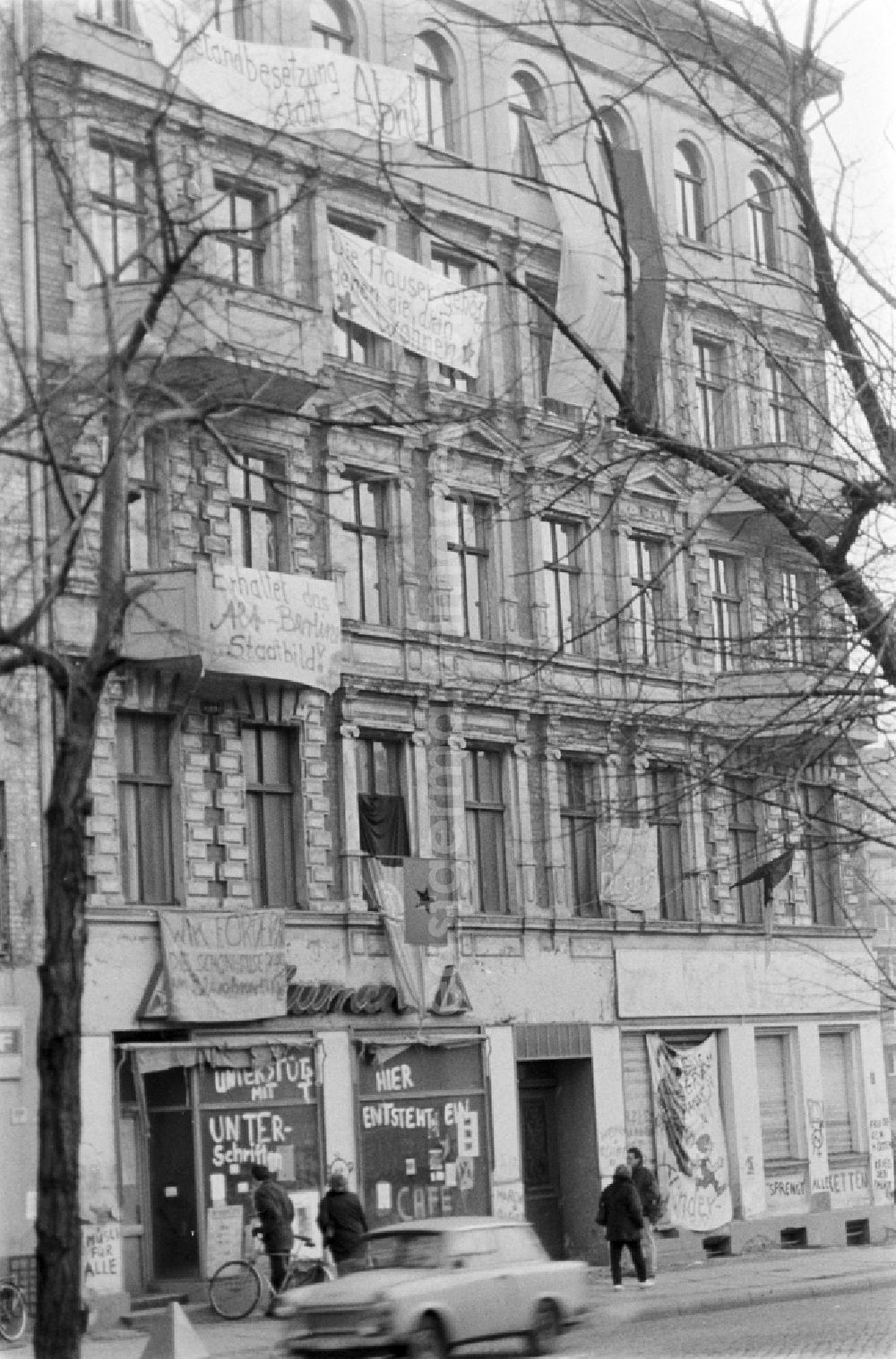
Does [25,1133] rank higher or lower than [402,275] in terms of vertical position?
lower

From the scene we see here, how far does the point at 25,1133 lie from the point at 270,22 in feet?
53.3

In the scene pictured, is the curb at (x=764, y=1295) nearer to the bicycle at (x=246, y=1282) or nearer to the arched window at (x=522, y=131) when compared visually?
the bicycle at (x=246, y=1282)

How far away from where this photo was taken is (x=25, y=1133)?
95.8 feet

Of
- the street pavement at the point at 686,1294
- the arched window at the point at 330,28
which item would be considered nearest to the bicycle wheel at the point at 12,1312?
the street pavement at the point at 686,1294

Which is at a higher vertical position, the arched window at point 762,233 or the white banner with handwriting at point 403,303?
the arched window at point 762,233

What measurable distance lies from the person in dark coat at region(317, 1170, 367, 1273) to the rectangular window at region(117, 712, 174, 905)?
5.48 m

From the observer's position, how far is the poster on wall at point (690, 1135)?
39.6 meters

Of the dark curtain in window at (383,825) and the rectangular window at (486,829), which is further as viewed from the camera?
the rectangular window at (486,829)

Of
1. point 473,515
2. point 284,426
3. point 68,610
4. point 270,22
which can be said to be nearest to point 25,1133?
point 68,610

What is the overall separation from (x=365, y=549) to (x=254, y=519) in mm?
2374

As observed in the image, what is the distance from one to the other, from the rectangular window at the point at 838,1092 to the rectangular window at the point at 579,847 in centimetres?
710

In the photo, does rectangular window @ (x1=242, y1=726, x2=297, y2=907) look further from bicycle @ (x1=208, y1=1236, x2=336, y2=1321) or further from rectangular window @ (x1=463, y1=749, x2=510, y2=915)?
bicycle @ (x1=208, y1=1236, x2=336, y2=1321)

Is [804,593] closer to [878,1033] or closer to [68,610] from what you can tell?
[68,610]

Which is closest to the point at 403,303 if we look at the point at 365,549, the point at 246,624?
the point at 365,549
